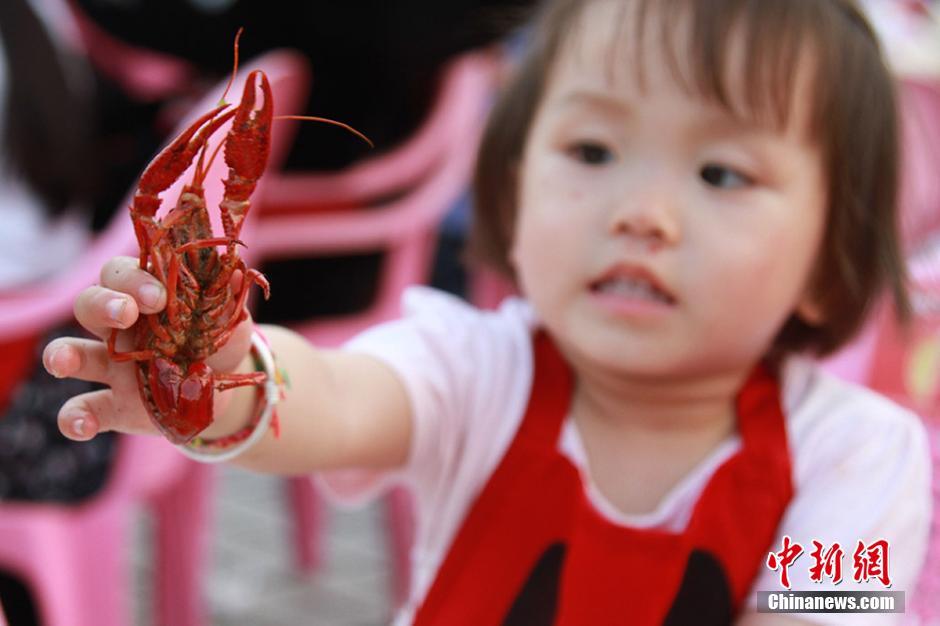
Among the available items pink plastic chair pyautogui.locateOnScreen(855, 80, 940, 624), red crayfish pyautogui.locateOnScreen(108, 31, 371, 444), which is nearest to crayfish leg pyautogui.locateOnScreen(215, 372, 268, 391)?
red crayfish pyautogui.locateOnScreen(108, 31, 371, 444)

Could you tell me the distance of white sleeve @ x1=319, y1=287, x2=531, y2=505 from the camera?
1054 millimetres

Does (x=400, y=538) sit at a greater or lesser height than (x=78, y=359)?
lesser

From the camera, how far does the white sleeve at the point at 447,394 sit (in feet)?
3.46

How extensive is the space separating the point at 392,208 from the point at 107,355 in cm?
139

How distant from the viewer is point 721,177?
98 cm

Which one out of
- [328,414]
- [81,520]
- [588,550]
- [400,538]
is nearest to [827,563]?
[588,550]

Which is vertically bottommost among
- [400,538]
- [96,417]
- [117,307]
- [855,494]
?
[400,538]

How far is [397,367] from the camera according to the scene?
103cm

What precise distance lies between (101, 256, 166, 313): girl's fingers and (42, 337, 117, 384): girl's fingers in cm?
5

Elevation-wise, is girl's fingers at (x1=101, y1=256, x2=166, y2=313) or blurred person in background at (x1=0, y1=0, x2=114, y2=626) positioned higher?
girl's fingers at (x1=101, y1=256, x2=166, y2=313)

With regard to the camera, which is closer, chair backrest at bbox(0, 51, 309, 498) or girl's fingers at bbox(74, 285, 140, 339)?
girl's fingers at bbox(74, 285, 140, 339)

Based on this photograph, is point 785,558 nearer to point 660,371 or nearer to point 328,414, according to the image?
point 660,371

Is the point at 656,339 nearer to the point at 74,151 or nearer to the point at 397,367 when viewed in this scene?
the point at 397,367

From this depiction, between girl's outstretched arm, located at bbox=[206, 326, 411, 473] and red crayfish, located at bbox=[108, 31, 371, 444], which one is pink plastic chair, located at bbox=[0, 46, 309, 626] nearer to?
girl's outstretched arm, located at bbox=[206, 326, 411, 473]
